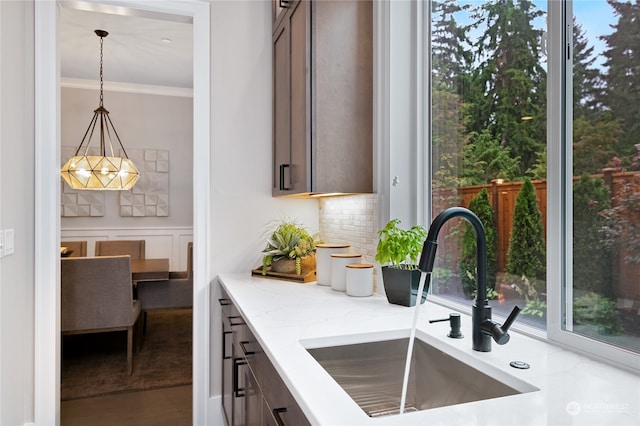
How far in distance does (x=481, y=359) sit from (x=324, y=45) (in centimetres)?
146

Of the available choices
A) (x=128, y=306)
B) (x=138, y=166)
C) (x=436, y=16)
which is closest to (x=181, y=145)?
(x=138, y=166)

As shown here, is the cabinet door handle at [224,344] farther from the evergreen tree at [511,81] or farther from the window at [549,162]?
the evergreen tree at [511,81]

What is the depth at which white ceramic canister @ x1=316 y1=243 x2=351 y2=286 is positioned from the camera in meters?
2.17

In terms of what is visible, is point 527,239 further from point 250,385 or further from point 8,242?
point 8,242

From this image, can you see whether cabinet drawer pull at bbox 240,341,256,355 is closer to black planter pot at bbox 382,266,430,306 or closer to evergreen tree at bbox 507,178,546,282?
black planter pot at bbox 382,266,430,306

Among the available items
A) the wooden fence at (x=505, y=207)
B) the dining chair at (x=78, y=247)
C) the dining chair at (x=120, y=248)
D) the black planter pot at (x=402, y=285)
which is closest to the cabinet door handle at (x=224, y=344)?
the black planter pot at (x=402, y=285)

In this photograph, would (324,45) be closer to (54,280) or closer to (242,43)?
(242,43)

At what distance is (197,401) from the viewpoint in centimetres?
243

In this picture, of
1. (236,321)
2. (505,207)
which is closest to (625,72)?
(505,207)

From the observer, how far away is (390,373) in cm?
135

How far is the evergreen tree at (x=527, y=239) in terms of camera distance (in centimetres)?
137

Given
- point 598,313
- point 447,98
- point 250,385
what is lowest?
point 250,385

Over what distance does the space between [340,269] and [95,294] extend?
2.14 m

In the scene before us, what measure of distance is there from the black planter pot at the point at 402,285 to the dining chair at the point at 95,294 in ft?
7.44
